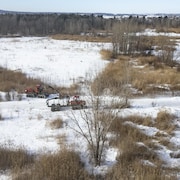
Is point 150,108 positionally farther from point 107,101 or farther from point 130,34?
point 130,34

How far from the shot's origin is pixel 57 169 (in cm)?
858

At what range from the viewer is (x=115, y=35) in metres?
33.4

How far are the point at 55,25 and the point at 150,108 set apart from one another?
67.1m

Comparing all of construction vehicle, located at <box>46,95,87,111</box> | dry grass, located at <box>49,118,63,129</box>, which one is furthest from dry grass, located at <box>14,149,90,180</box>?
construction vehicle, located at <box>46,95,87,111</box>

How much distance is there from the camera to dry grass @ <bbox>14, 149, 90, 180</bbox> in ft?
27.6

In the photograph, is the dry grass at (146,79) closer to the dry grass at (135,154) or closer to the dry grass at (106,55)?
the dry grass at (135,154)

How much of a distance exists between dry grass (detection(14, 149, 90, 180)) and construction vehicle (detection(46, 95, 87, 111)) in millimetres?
4522

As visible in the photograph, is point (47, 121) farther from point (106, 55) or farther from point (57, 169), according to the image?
point (106, 55)

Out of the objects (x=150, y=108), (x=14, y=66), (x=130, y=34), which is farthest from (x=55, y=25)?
(x=150, y=108)

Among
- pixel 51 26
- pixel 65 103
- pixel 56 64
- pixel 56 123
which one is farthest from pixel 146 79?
pixel 51 26

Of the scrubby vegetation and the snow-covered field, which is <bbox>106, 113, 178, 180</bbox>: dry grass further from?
the snow-covered field

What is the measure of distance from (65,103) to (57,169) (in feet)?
20.8

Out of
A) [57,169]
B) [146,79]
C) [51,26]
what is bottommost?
[51,26]

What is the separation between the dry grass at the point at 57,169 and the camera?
331 inches
